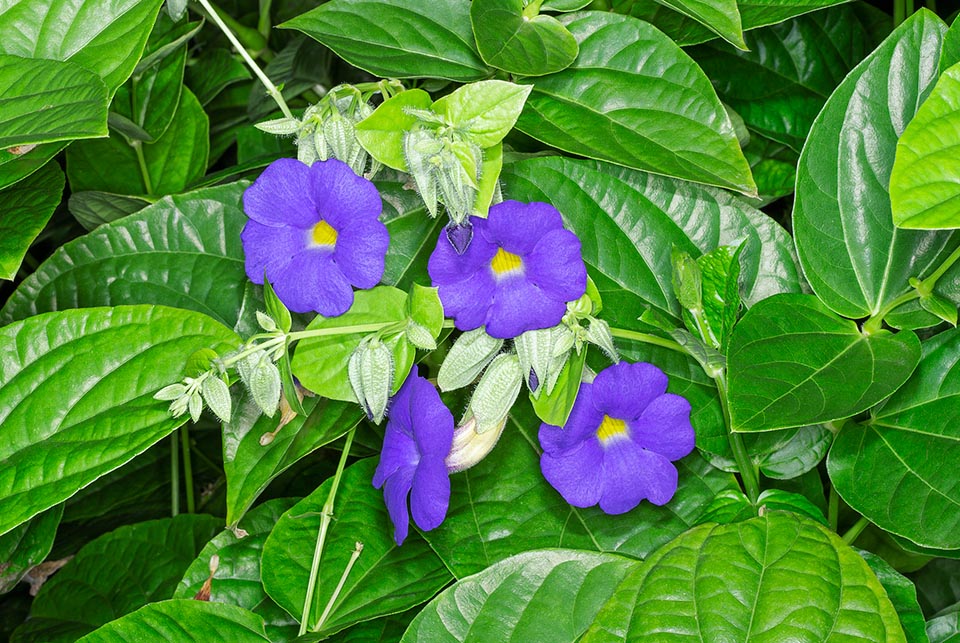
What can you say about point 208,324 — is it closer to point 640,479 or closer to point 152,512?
point 640,479

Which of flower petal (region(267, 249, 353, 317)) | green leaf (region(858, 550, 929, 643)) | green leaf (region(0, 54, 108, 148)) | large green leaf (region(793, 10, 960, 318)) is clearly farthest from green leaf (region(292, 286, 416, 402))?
green leaf (region(858, 550, 929, 643))

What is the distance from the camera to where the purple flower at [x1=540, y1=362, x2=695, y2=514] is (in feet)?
2.55

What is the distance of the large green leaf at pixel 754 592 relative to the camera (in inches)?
24.7

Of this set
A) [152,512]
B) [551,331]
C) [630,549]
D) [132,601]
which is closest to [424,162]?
[551,331]

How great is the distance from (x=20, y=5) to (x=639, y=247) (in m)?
0.62

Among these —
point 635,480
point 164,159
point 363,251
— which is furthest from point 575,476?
point 164,159

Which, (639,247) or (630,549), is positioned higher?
(639,247)

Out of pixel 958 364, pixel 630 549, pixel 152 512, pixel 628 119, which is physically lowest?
pixel 152 512

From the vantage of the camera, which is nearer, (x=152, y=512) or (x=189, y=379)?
(x=189, y=379)

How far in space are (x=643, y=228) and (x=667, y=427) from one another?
188 millimetres

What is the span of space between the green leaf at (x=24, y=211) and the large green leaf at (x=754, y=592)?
2.10 feet

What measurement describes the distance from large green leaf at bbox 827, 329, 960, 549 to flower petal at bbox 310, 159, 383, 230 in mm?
457

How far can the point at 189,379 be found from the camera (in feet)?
2.39

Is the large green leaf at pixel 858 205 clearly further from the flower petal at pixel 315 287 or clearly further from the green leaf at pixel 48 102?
the green leaf at pixel 48 102
